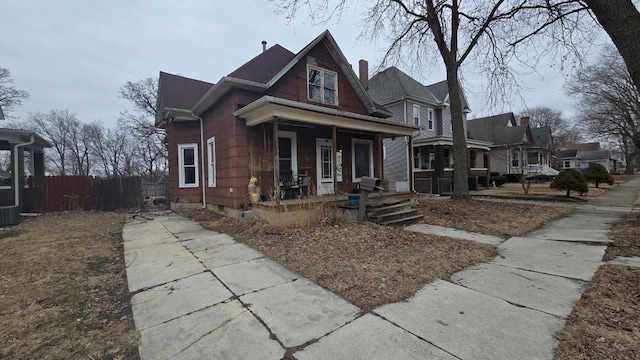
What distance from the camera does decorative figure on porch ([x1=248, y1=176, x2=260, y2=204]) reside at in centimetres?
766

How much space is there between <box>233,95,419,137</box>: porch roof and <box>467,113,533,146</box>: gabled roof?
22809 mm

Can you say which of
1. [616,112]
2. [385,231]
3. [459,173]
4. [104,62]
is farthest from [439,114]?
[104,62]

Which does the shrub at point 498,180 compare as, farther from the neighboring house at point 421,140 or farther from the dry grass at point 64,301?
the dry grass at point 64,301

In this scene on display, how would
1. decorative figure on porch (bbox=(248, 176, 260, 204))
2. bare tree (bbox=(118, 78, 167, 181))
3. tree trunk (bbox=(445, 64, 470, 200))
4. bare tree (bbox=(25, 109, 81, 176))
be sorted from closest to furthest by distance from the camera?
decorative figure on porch (bbox=(248, 176, 260, 204)), tree trunk (bbox=(445, 64, 470, 200)), bare tree (bbox=(118, 78, 167, 181)), bare tree (bbox=(25, 109, 81, 176))

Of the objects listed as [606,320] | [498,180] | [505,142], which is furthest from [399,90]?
[606,320]

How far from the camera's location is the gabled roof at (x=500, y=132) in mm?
27641

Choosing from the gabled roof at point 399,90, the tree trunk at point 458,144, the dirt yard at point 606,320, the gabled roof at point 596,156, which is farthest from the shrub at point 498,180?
the gabled roof at point 596,156

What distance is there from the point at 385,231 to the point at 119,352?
5.08 m

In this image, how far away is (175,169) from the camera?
38.9 ft

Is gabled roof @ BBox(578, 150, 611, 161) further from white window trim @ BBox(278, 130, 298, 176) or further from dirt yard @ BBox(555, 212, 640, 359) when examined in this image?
dirt yard @ BBox(555, 212, 640, 359)

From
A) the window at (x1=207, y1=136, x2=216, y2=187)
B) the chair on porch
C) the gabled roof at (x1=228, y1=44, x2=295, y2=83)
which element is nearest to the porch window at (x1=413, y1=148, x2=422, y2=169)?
the gabled roof at (x1=228, y1=44, x2=295, y2=83)

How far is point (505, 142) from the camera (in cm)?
2798

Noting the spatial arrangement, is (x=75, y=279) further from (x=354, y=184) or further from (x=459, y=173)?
(x=459, y=173)

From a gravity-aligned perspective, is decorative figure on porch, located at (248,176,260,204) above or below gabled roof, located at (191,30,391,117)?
below
